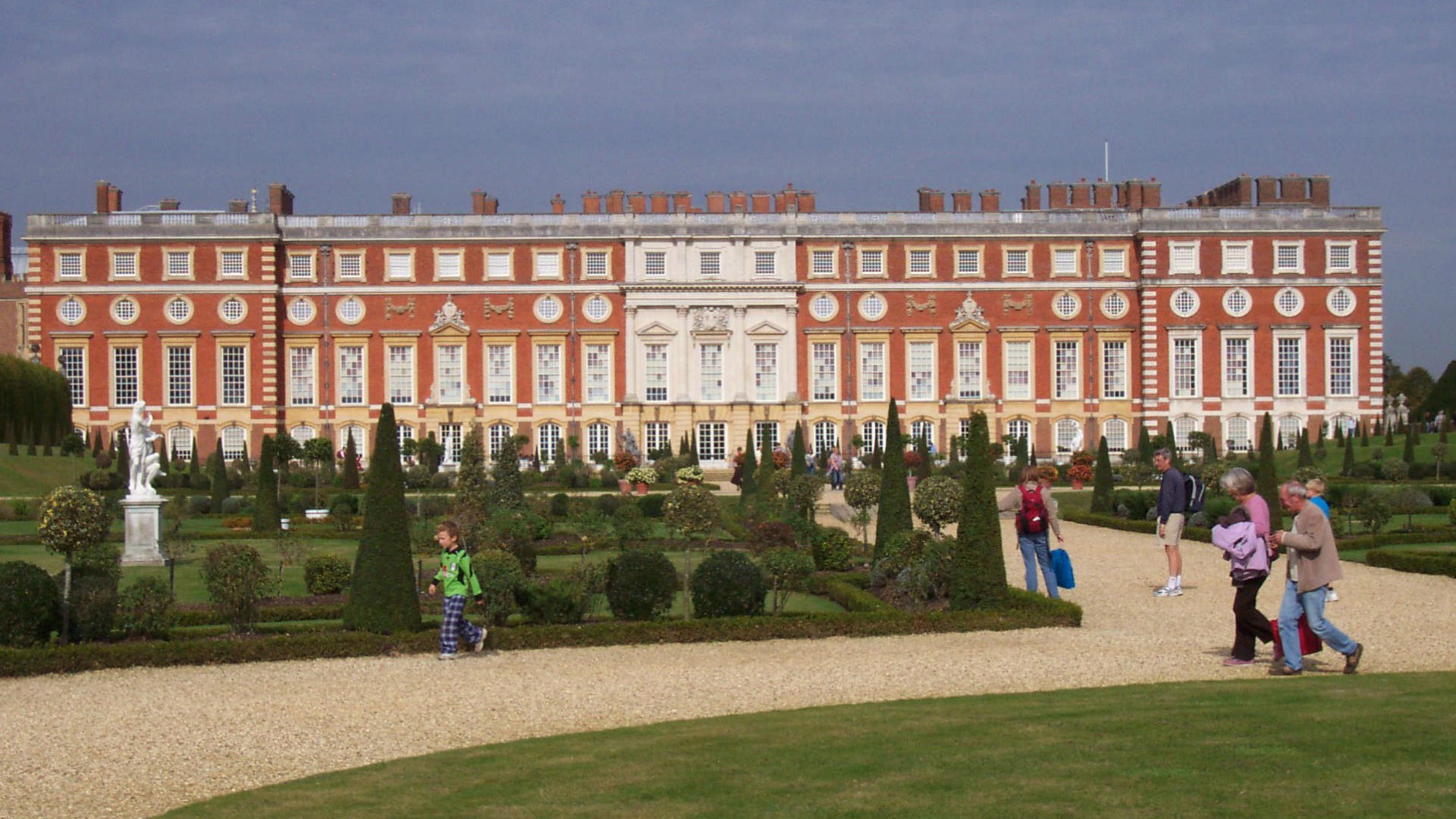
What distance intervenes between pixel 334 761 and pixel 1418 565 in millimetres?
12293

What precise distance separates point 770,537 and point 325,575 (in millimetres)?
4899

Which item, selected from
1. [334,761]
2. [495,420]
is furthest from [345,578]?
[495,420]

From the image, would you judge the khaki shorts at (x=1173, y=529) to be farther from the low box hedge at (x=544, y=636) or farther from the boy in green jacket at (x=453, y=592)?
the boy in green jacket at (x=453, y=592)

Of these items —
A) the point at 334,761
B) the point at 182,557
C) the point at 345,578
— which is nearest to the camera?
the point at 334,761

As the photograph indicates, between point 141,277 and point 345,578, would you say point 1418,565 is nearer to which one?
point 345,578

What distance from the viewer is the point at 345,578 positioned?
53.2ft

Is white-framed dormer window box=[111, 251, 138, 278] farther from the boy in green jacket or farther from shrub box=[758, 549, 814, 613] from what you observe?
the boy in green jacket

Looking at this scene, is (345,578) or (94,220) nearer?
(345,578)

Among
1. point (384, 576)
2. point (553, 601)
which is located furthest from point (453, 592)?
point (553, 601)

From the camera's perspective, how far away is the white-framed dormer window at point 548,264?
146ft

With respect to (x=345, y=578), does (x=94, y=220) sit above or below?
above

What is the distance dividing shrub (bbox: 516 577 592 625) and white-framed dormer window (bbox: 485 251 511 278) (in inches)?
1252

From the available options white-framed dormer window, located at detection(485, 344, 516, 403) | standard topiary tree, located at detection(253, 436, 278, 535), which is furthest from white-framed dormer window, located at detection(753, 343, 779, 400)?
standard topiary tree, located at detection(253, 436, 278, 535)

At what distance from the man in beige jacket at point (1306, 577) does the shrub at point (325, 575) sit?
30.3ft
